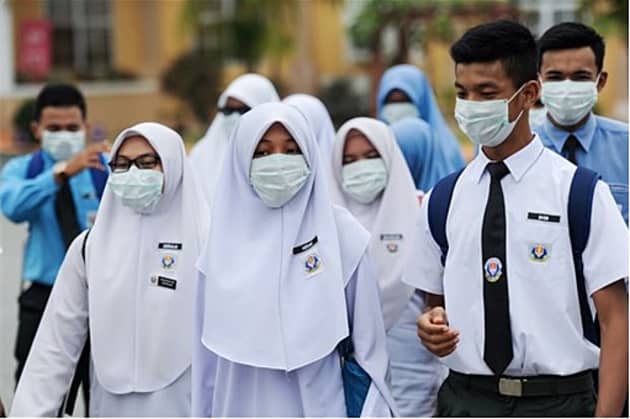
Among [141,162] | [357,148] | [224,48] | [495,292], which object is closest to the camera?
[495,292]

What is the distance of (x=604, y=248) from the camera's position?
2.93 meters

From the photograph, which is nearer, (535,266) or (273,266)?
(535,266)

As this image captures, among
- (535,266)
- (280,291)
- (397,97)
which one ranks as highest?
(397,97)

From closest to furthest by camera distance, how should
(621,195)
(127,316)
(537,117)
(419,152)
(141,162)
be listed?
(127,316) < (141,162) < (621,195) < (537,117) < (419,152)

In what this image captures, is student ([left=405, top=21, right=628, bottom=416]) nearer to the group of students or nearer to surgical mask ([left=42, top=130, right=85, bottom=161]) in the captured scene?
the group of students

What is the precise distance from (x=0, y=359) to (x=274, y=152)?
159 inches

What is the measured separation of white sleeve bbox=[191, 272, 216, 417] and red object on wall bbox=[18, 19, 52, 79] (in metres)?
18.4

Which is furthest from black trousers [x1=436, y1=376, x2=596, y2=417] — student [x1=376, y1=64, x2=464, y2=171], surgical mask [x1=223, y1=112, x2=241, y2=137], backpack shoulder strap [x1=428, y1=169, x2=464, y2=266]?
surgical mask [x1=223, y1=112, x2=241, y2=137]

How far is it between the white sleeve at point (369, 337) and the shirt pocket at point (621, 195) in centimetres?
114

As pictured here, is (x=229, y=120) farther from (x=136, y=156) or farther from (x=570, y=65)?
(x=570, y=65)

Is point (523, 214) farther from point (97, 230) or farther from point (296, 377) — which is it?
point (97, 230)

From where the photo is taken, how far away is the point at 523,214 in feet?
9.96

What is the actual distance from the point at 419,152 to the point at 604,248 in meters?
2.48

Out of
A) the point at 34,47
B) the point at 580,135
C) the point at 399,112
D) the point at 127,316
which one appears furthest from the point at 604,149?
the point at 34,47
